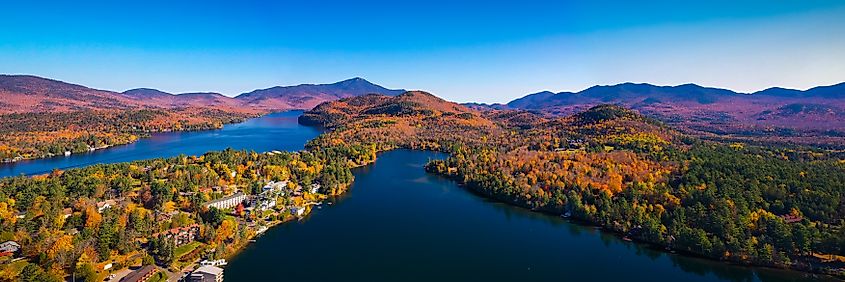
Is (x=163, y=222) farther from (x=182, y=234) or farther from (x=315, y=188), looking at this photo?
(x=315, y=188)

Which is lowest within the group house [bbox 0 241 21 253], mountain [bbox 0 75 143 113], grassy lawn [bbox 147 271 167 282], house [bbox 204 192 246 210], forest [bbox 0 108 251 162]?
grassy lawn [bbox 147 271 167 282]

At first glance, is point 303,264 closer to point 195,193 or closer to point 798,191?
point 195,193

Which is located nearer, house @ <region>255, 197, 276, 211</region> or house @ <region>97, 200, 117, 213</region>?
house @ <region>97, 200, 117, 213</region>

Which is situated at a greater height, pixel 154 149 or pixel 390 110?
pixel 390 110

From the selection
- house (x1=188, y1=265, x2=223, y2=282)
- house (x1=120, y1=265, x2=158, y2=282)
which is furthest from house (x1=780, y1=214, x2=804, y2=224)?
house (x1=120, y1=265, x2=158, y2=282)

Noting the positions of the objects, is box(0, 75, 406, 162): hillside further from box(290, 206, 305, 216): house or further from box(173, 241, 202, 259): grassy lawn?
box(173, 241, 202, 259): grassy lawn

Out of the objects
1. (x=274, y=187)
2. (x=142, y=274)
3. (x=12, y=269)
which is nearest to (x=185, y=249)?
(x=142, y=274)

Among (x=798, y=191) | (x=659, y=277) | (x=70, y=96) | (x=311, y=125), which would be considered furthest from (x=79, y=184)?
(x=70, y=96)
